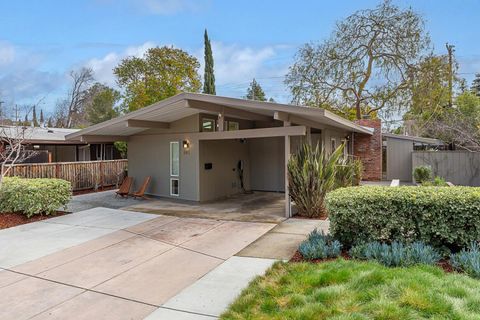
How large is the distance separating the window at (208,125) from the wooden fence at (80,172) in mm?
5981

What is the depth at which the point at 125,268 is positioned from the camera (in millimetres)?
4836

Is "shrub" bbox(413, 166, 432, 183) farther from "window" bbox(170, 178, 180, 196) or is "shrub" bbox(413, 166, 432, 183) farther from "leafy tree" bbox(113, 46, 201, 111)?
"leafy tree" bbox(113, 46, 201, 111)

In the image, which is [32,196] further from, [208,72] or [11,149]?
[208,72]

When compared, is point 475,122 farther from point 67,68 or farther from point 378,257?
point 67,68

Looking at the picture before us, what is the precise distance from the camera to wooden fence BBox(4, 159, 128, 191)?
11867mm

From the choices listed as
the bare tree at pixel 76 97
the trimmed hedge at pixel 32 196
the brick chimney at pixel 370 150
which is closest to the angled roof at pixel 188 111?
the trimmed hedge at pixel 32 196

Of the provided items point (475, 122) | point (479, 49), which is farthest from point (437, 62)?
point (475, 122)

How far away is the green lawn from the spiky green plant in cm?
378

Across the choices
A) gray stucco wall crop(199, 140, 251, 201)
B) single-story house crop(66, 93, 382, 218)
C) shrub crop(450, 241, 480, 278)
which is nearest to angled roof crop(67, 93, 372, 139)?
single-story house crop(66, 93, 382, 218)

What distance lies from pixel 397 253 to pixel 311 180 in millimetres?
3804

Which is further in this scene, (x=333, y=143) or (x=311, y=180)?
(x=333, y=143)

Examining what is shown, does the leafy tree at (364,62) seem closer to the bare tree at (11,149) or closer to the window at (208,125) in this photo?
the window at (208,125)

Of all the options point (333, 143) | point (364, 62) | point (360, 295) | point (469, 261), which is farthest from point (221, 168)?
point (364, 62)

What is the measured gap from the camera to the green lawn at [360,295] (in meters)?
3.00
